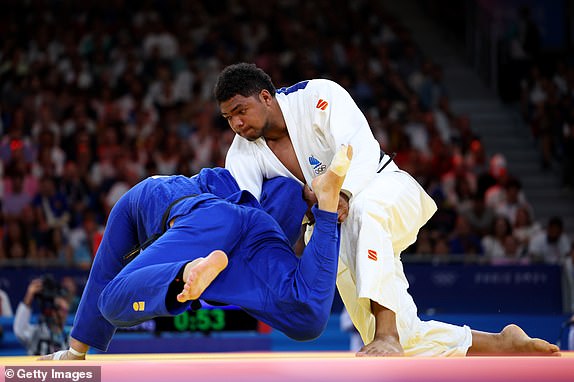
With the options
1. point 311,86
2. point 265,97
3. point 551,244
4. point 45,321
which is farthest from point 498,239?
point 265,97

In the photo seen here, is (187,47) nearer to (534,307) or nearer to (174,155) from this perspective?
(174,155)

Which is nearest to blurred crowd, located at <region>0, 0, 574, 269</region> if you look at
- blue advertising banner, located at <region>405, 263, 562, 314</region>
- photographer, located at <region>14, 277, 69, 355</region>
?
blue advertising banner, located at <region>405, 263, 562, 314</region>

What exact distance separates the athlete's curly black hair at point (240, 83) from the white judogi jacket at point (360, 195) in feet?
0.51

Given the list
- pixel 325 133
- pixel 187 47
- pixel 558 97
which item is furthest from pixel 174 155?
pixel 325 133

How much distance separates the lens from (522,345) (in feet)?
12.4

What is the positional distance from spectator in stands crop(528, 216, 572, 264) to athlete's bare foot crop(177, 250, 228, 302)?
21.5 ft

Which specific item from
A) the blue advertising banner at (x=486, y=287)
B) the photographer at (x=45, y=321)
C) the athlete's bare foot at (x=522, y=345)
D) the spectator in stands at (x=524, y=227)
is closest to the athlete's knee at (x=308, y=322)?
the athlete's bare foot at (x=522, y=345)

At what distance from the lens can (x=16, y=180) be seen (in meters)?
9.62

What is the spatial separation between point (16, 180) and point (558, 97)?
6.46m

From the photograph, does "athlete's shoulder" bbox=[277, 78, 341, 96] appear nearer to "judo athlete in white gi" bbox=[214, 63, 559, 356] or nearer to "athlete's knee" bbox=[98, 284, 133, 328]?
"judo athlete in white gi" bbox=[214, 63, 559, 356]

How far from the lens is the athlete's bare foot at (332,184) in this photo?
3424 mm

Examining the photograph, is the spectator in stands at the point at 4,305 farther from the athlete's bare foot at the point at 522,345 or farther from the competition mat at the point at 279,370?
the athlete's bare foot at the point at 522,345

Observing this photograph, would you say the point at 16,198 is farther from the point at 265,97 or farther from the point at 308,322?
the point at 308,322

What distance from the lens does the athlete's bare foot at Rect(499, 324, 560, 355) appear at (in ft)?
12.1
